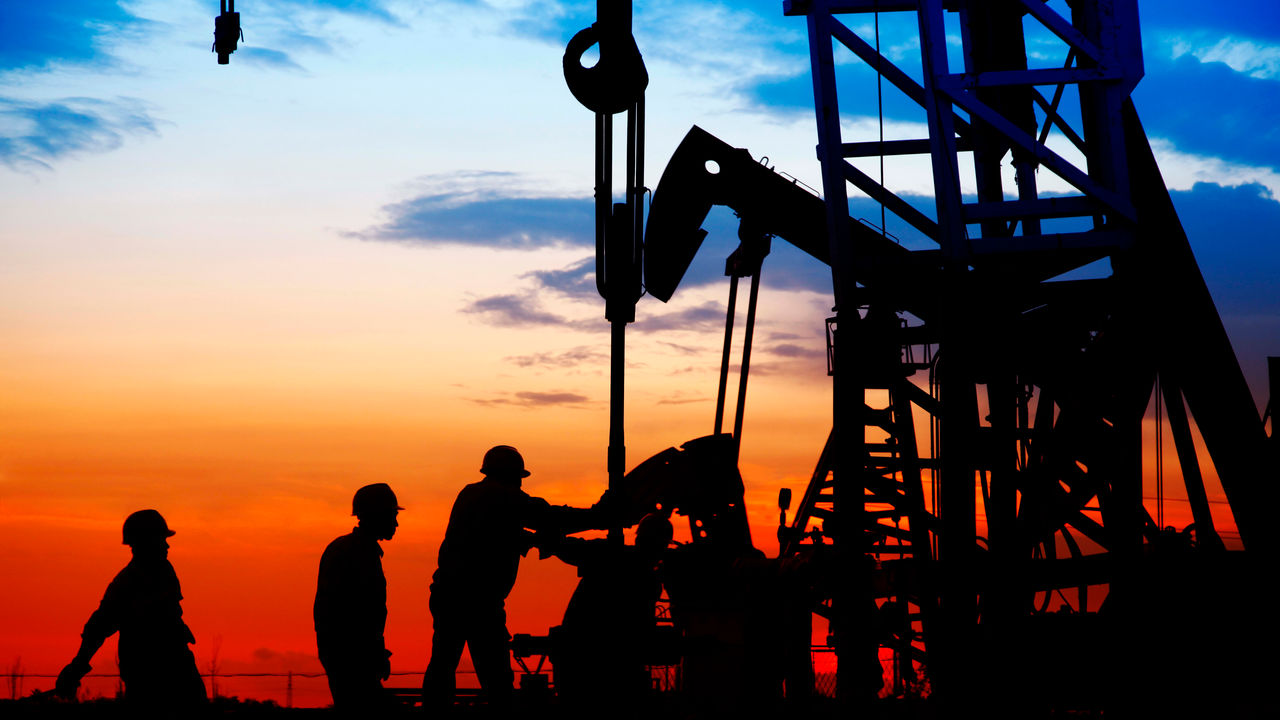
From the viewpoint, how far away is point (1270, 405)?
43.1 ft

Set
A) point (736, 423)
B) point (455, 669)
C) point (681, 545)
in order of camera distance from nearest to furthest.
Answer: point (455, 669), point (681, 545), point (736, 423)

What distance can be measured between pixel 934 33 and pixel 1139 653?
7654 millimetres

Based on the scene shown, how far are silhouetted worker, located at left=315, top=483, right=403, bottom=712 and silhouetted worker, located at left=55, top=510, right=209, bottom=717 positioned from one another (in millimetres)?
849

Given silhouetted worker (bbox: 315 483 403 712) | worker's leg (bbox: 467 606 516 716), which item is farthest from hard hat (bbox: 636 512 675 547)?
silhouetted worker (bbox: 315 483 403 712)

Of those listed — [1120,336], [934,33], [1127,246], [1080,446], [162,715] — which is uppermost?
[934,33]

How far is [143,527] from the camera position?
25.3 feet

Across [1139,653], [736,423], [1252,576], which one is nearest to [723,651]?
[1139,653]

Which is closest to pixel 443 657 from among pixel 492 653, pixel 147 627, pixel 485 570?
pixel 492 653

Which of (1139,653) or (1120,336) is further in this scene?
(1120,336)

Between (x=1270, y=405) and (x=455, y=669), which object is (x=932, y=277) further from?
(x=455, y=669)

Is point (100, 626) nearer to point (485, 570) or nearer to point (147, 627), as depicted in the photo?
point (147, 627)

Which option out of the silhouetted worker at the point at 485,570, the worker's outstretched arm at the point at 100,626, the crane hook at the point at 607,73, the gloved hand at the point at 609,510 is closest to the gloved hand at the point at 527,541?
the silhouetted worker at the point at 485,570

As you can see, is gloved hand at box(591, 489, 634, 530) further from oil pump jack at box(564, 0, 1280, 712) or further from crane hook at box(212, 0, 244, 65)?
crane hook at box(212, 0, 244, 65)

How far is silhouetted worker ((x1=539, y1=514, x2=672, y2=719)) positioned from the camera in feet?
27.5
